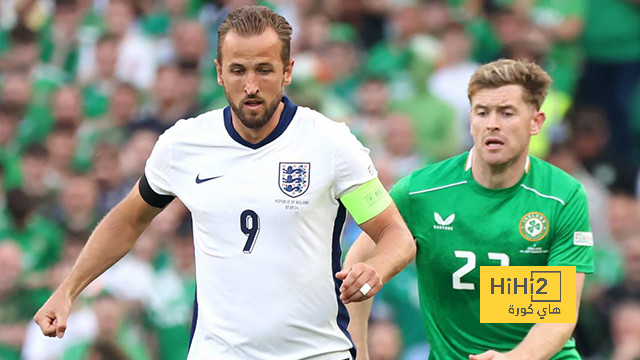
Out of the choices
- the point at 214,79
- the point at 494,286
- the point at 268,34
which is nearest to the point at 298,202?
the point at 268,34

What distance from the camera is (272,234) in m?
5.28

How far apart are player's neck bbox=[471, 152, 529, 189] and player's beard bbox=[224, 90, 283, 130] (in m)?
1.40

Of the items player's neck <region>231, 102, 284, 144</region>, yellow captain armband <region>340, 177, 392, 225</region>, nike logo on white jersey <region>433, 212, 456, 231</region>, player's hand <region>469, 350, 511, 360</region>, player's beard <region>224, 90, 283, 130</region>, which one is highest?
player's beard <region>224, 90, 283, 130</region>

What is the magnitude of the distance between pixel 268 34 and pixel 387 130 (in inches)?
209

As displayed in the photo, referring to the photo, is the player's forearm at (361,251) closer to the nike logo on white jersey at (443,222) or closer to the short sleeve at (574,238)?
the nike logo on white jersey at (443,222)

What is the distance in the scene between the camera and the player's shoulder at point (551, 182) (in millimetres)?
6195

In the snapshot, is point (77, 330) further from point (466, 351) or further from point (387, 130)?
point (466, 351)

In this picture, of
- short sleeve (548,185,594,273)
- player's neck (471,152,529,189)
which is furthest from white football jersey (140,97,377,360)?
short sleeve (548,185,594,273)

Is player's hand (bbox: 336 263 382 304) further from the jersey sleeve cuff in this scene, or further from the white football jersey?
the jersey sleeve cuff

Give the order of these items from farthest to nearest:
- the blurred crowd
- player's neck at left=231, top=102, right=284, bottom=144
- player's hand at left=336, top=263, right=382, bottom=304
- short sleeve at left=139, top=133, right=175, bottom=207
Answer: the blurred crowd, short sleeve at left=139, top=133, right=175, bottom=207, player's neck at left=231, top=102, right=284, bottom=144, player's hand at left=336, top=263, right=382, bottom=304

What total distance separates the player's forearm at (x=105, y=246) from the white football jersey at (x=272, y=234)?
370mm

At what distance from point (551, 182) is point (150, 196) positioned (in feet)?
6.60

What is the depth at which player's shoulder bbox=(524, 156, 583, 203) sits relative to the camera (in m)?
6.20

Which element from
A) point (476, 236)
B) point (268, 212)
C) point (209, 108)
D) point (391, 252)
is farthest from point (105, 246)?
point (209, 108)
